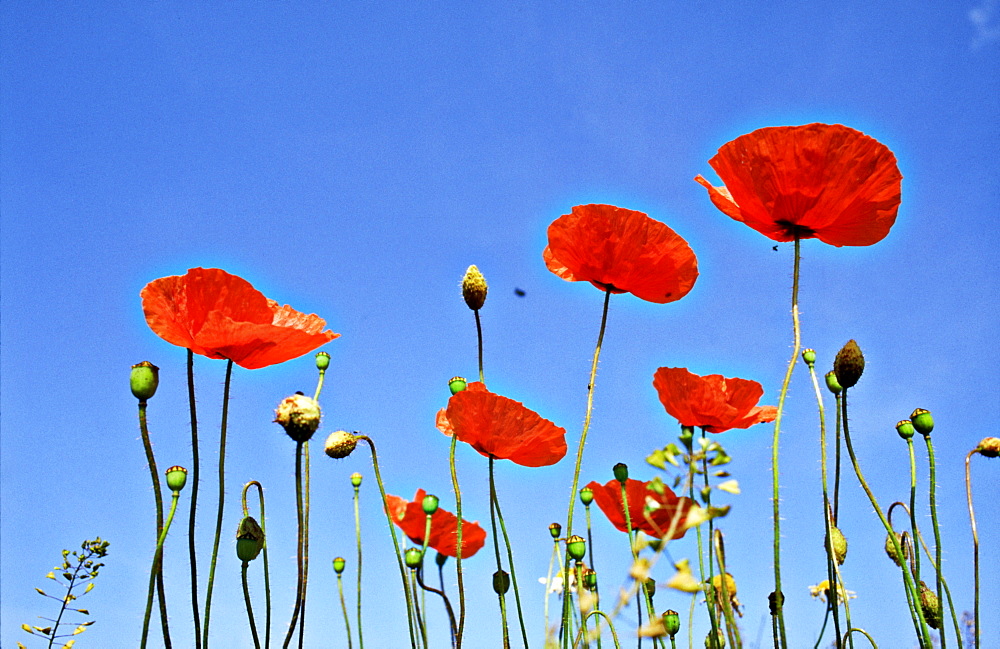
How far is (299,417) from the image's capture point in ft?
5.36

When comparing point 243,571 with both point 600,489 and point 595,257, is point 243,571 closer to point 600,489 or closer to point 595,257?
point 600,489

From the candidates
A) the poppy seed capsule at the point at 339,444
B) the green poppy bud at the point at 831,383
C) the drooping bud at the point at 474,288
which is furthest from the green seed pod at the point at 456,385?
the green poppy bud at the point at 831,383

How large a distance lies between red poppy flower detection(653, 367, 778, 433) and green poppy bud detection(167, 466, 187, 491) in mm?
1379

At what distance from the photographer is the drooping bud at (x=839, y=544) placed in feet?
6.63

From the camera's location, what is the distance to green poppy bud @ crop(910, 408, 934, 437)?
2029 mm

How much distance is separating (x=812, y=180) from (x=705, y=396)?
0.72 m

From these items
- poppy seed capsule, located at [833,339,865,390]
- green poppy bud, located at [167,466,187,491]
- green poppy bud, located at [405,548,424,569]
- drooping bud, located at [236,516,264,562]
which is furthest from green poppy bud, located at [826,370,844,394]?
green poppy bud, located at [167,466,187,491]

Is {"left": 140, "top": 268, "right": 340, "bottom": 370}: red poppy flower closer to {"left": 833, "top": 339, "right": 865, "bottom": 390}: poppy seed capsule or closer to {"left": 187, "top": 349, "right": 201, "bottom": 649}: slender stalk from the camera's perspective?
{"left": 187, "top": 349, "right": 201, "bottom": 649}: slender stalk

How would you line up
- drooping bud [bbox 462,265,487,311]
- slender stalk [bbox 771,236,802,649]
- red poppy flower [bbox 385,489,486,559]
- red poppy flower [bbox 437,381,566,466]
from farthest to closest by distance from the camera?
red poppy flower [bbox 385,489,486,559] < drooping bud [bbox 462,265,487,311] < red poppy flower [bbox 437,381,566,466] < slender stalk [bbox 771,236,802,649]

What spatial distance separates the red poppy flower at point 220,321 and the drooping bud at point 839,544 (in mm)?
1453

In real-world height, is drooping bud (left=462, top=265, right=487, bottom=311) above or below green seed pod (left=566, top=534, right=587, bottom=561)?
above

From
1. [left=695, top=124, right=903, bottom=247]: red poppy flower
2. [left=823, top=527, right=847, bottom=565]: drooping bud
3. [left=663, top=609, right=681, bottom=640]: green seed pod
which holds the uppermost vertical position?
[left=695, top=124, right=903, bottom=247]: red poppy flower

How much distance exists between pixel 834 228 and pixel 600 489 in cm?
106

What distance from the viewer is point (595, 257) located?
2.46 meters
